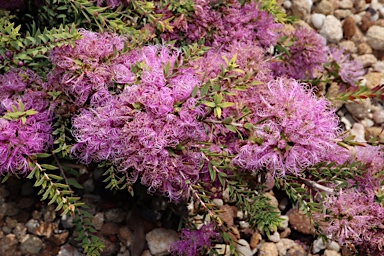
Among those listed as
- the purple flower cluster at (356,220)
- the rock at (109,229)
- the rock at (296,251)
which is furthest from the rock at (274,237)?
the rock at (109,229)

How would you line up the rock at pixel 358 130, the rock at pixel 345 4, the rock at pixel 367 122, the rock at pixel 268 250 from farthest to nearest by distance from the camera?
the rock at pixel 345 4, the rock at pixel 367 122, the rock at pixel 358 130, the rock at pixel 268 250

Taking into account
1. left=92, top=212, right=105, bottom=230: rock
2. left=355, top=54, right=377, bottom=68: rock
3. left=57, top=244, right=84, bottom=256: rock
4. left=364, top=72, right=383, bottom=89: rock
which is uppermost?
left=355, top=54, right=377, bottom=68: rock

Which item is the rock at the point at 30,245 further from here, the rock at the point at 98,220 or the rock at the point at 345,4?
the rock at the point at 345,4

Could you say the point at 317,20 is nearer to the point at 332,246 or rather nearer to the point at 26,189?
the point at 332,246

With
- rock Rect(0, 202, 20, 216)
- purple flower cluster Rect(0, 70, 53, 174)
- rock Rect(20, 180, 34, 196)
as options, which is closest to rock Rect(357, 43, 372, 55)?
purple flower cluster Rect(0, 70, 53, 174)

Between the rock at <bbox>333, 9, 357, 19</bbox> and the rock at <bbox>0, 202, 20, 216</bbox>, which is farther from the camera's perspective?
the rock at <bbox>333, 9, 357, 19</bbox>

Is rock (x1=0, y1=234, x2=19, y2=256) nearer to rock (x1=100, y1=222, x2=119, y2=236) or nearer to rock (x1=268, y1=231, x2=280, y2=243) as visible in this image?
rock (x1=100, y1=222, x2=119, y2=236)
